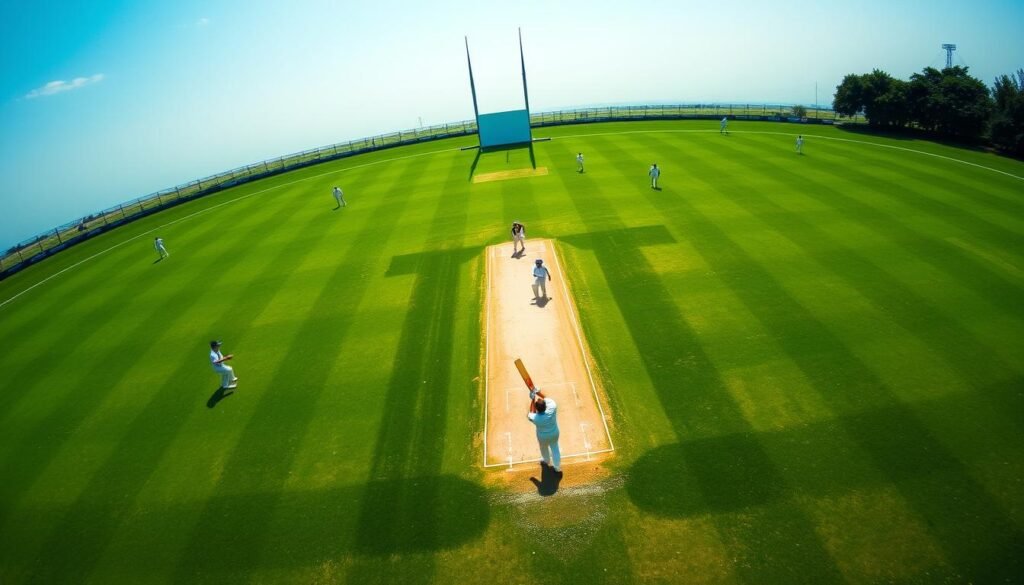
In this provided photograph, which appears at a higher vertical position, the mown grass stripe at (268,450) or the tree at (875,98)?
the tree at (875,98)

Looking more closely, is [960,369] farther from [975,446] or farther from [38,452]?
→ [38,452]

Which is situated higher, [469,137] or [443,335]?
[469,137]

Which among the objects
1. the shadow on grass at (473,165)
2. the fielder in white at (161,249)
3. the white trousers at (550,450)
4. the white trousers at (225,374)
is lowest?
the white trousers at (550,450)

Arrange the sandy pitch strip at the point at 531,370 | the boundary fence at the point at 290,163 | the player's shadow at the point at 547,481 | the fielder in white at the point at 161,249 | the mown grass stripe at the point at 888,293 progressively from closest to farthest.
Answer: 1. the player's shadow at the point at 547,481
2. the sandy pitch strip at the point at 531,370
3. the mown grass stripe at the point at 888,293
4. the fielder in white at the point at 161,249
5. the boundary fence at the point at 290,163

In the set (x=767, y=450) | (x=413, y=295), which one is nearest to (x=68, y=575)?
(x=413, y=295)

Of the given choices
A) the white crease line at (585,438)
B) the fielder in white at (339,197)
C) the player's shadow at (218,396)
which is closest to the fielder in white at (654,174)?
the white crease line at (585,438)

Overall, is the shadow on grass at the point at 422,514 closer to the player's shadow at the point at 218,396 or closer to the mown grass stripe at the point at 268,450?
the mown grass stripe at the point at 268,450
